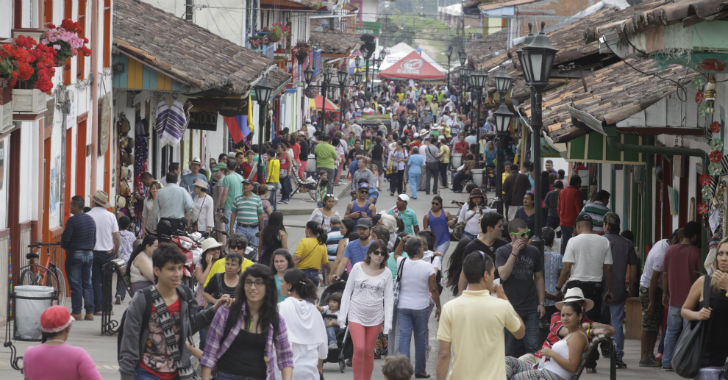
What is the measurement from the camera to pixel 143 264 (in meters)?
12.8

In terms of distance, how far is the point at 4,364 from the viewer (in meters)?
12.4

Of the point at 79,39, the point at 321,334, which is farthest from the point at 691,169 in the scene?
the point at 79,39

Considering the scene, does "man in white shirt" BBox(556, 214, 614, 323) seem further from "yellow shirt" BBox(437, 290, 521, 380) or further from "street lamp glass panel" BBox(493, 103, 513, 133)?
"street lamp glass panel" BBox(493, 103, 513, 133)

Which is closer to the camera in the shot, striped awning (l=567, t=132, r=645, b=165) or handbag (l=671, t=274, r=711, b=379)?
handbag (l=671, t=274, r=711, b=379)

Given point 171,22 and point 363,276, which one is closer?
point 363,276

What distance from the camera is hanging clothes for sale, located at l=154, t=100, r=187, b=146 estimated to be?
25.5 m

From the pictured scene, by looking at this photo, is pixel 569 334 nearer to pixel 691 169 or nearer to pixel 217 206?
pixel 691 169

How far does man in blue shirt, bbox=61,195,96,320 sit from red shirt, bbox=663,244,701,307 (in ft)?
22.6

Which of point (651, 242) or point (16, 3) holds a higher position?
point (16, 3)

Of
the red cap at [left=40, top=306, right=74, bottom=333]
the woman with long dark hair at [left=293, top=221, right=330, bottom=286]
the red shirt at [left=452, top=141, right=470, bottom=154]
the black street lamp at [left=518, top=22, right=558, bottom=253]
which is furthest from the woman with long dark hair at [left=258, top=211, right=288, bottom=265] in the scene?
the red shirt at [left=452, top=141, right=470, bottom=154]

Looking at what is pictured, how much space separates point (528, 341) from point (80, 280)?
5850 millimetres

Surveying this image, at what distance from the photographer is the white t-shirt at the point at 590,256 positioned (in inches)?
534

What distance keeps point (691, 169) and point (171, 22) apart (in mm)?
18067

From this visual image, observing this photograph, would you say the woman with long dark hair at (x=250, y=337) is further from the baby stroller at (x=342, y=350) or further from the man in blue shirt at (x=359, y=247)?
the man in blue shirt at (x=359, y=247)
